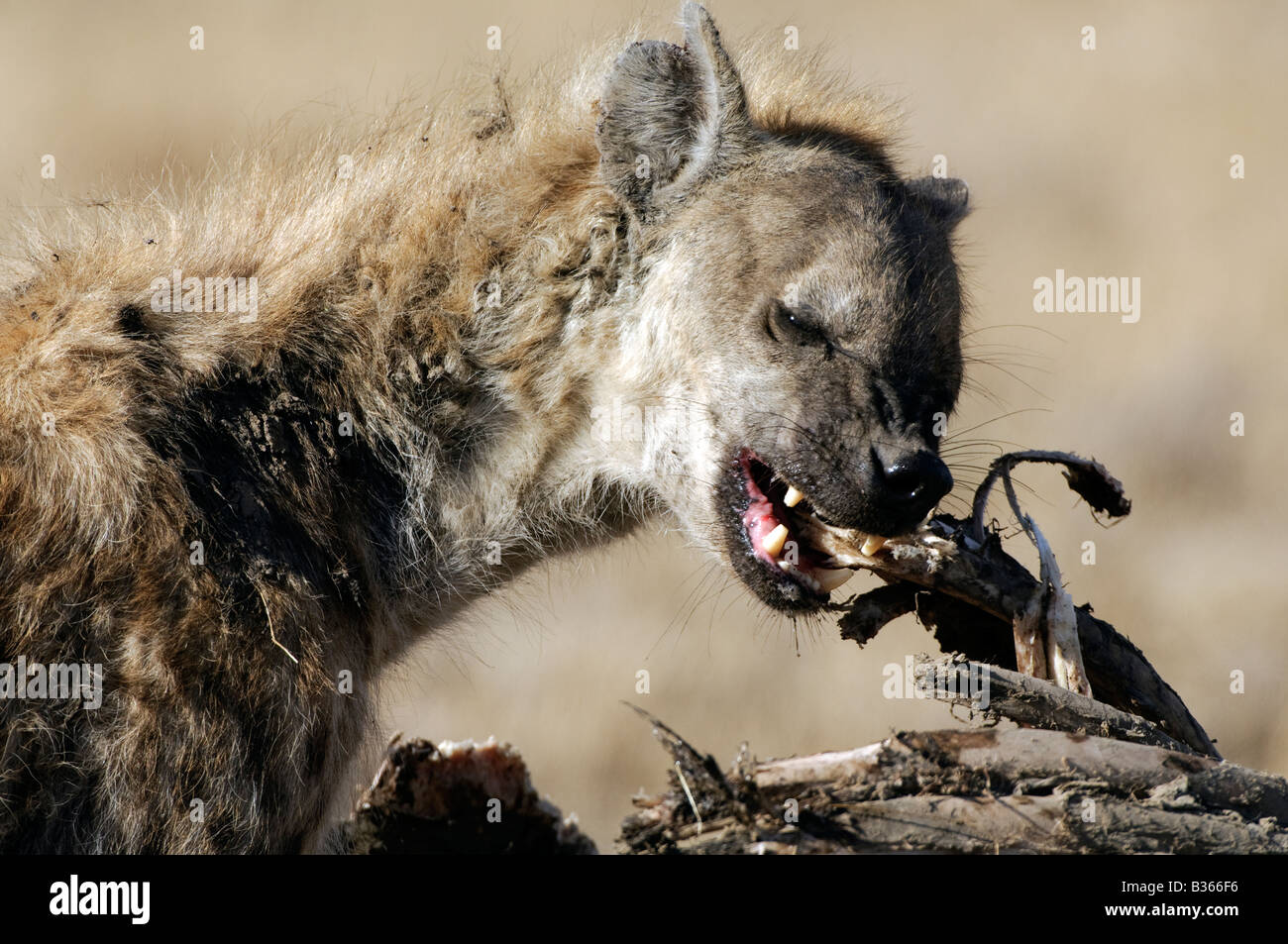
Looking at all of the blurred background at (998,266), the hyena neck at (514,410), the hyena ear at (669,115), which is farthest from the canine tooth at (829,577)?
the blurred background at (998,266)

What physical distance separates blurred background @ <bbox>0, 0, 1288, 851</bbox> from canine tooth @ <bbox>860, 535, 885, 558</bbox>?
200 cm

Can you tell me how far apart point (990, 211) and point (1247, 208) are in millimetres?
2130

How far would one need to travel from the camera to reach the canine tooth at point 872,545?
153 inches

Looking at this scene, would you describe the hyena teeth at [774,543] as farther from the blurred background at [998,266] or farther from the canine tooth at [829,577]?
the blurred background at [998,266]

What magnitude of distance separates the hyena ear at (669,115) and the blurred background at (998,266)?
107cm

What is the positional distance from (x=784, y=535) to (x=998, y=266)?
8.80 metres

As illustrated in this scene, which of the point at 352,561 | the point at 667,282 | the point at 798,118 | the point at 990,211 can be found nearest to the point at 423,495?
the point at 352,561

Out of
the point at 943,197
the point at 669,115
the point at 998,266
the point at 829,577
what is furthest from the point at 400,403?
the point at 998,266

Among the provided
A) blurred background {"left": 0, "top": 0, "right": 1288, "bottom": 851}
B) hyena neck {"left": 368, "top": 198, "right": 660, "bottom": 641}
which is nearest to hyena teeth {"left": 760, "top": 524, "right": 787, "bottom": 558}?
hyena neck {"left": 368, "top": 198, "right": 660, "bottom": 641}

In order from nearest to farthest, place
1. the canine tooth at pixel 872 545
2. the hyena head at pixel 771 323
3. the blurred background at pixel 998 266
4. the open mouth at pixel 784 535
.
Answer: the canine tooth at pixel 872 545 < the hyena head at pixel 771 323 < the open mouth at pixel 784 535 < the blurred background at pixel 998 266

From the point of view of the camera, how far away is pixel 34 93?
44.8 feet

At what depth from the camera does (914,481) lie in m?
3.94

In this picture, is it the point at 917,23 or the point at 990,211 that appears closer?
the point at 990,211

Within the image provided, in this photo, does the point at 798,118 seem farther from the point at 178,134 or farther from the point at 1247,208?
the point at 178,134
